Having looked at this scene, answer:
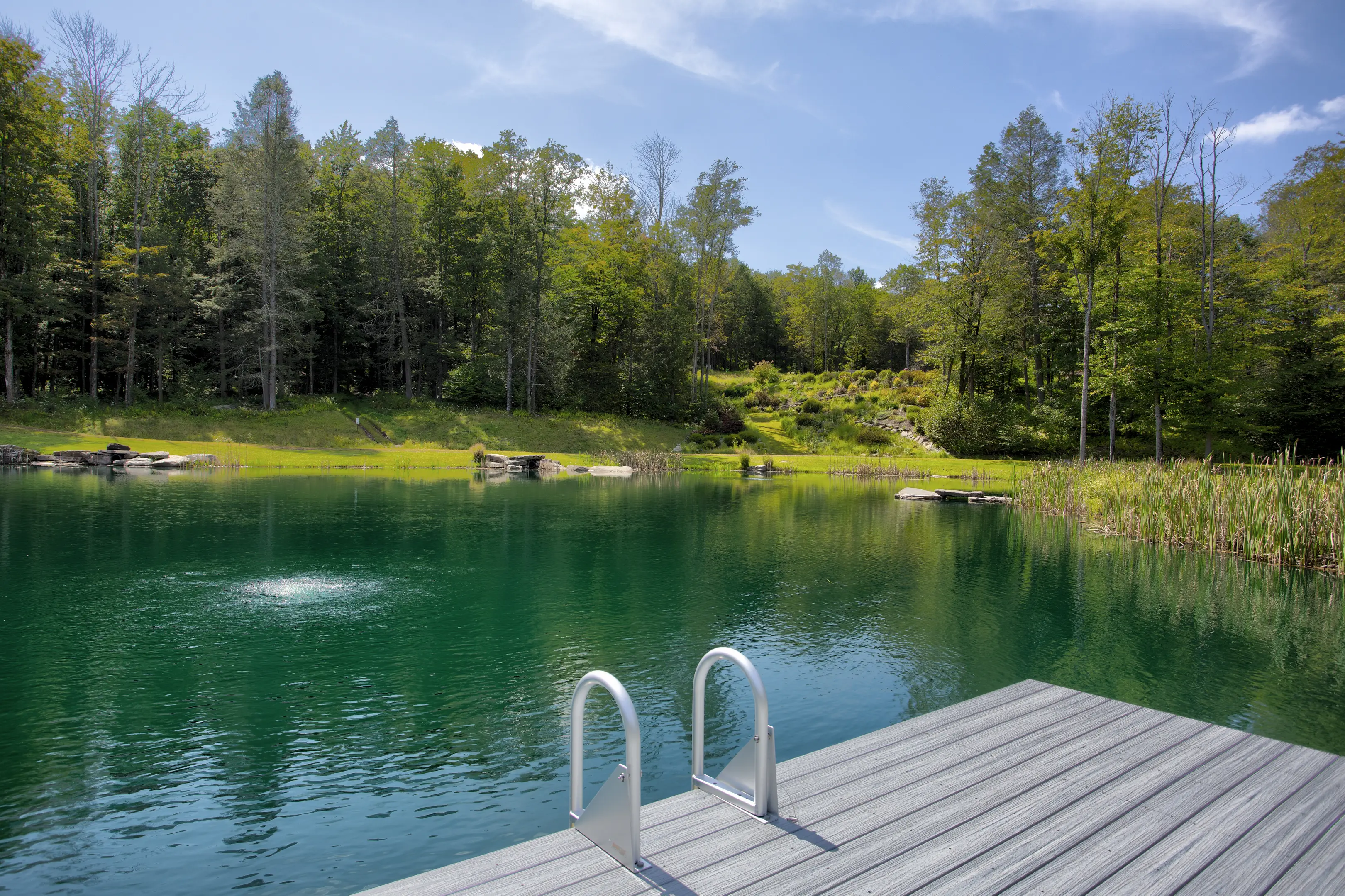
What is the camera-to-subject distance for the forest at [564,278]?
27.8 meters

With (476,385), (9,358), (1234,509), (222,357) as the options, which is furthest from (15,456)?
(1234,509)

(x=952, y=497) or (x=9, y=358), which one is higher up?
(x=9, y=358)

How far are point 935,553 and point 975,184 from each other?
95.6ft

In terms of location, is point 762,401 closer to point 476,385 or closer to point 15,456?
point 476,385

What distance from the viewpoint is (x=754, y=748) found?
131 inches

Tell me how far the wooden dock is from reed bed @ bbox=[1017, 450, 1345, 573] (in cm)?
981

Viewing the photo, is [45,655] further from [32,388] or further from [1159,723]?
[32,388]

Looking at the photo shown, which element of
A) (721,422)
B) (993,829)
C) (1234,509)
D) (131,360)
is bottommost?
(993,829)

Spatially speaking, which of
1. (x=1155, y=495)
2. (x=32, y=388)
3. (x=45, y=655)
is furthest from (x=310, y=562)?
(x=32, y=388)

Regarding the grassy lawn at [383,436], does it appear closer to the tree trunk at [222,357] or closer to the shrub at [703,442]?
the shrub at [703,442]

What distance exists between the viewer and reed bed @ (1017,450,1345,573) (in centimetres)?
1166

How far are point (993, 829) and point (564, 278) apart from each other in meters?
37.9

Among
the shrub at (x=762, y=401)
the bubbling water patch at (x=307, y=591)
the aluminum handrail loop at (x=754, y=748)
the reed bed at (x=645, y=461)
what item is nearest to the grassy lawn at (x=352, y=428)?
the reed bed at (x=645, y=461)

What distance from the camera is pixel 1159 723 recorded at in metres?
4.77
